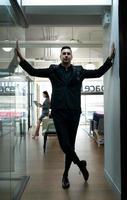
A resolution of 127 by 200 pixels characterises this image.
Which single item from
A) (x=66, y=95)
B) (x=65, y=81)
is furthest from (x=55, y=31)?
(x=66, y=95)

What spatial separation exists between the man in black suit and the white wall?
26cm

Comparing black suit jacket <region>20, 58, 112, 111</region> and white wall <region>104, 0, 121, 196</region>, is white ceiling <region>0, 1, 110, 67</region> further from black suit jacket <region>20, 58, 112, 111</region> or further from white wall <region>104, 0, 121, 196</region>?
black suit jacket <region>20, 58, 112, 111</region>

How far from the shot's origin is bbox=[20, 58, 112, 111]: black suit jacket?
4.50 m

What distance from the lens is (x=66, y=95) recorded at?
4.49m

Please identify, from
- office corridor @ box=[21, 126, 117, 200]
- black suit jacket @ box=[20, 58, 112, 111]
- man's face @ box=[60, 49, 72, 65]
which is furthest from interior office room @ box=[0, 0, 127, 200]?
man's face @ box=[60, 49, 72, 65]

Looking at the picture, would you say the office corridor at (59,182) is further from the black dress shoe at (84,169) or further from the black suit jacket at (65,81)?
the black suit jacket at (65,81)

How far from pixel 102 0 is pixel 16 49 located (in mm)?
1328

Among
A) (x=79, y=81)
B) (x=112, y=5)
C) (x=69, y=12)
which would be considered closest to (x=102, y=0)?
(x=112, y=5)

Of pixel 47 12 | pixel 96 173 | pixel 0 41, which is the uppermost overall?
pixel 47 12

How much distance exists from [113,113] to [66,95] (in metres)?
0.63

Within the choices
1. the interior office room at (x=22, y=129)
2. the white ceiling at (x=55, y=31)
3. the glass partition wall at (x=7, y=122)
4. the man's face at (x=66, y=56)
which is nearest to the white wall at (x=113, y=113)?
the interior office room at (x=22, y=129)

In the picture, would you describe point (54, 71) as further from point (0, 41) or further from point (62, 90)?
point (0, 41)

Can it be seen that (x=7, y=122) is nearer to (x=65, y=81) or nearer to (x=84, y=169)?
(x=65, y=81)

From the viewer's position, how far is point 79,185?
476 cm
